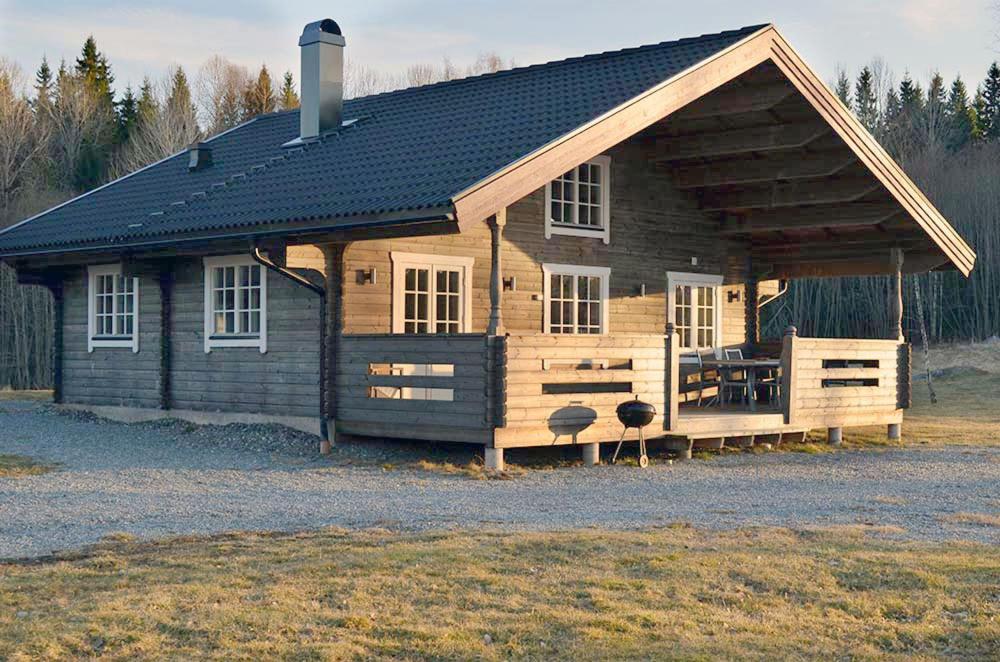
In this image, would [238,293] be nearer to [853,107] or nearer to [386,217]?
[386,217]

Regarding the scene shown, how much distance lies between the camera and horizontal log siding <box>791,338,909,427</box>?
1652cm

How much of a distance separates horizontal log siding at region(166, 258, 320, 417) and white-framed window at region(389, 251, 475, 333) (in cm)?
100

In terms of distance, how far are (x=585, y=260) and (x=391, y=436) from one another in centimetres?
441

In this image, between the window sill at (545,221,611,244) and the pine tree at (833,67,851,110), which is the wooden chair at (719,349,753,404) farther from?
the pine tree at (833,67,851,110)

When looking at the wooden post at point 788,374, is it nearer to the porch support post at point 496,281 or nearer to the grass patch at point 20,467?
the porch support post at point 496,281

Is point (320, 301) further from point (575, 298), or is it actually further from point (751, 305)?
A: point (751, 305)

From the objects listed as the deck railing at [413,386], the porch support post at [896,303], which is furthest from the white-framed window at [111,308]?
the porch support post at [896,303]

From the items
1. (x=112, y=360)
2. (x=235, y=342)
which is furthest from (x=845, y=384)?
(x=112, y=360)

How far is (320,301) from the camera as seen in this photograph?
1495cm

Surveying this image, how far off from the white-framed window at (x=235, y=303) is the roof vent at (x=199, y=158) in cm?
326

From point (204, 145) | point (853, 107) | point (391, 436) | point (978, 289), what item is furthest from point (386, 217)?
point (853, 107)

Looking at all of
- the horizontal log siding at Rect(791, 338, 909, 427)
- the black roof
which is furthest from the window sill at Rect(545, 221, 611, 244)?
the horizontal log siding at Rect(791, 338, 909, 427)

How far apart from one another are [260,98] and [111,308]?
34601 millimetres

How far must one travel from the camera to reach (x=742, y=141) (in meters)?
16.9
